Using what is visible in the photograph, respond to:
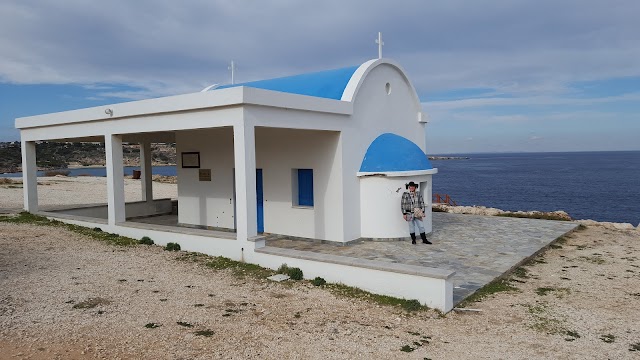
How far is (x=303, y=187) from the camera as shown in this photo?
540 inches

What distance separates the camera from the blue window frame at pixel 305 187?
44.4 feet

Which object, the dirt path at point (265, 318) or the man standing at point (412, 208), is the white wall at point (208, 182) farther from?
the man standing at point (412, 208)

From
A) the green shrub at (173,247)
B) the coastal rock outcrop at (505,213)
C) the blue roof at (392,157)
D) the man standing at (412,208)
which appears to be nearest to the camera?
the green shrub at (173,247)

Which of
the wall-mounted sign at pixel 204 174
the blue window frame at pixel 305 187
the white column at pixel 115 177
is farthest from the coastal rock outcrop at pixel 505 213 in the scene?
the white column at pixel 115 177

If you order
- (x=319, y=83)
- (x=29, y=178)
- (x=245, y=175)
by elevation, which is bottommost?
(x=29, y=178)

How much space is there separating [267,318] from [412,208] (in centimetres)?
626

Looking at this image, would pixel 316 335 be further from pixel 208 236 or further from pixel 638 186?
A: pixel 638 186

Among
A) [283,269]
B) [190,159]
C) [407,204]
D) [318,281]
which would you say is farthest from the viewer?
[190,159]

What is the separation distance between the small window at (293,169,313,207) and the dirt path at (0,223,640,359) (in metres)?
4.17

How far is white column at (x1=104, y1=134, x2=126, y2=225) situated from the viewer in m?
14.2

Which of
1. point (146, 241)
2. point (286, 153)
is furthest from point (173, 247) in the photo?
point (286, 153)

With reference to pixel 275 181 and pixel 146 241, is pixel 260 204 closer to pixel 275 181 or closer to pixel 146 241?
pixel 275 181

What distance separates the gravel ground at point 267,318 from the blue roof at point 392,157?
14.0 ft

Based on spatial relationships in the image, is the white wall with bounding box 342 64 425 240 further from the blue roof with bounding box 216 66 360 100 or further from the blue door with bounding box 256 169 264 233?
the blue door with bounding box 256 169 264 233
